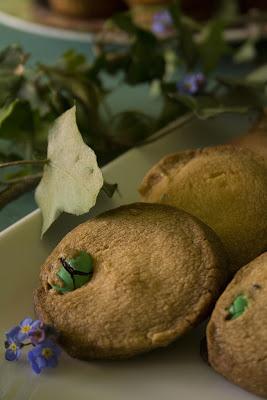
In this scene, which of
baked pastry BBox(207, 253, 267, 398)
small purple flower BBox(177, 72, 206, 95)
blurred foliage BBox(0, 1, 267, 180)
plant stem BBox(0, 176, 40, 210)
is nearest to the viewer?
baked pastry BBox(207, 253, 267, 398)

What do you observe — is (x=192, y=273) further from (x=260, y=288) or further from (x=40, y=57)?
(x=40, y=57)

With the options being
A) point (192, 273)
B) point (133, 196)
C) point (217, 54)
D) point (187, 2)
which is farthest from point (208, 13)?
point (192, 273)

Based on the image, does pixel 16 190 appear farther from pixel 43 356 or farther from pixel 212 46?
pixel 212 46

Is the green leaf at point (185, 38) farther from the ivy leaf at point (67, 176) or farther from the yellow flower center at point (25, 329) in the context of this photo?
the yellow flower center at point (25, 329)

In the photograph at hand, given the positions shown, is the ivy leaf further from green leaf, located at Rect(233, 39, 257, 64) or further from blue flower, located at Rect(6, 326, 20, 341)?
green leaf, located at Rect(233, 39, 257, 64)

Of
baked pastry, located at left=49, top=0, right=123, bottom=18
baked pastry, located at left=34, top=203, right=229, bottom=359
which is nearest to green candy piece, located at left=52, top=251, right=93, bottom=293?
baked pastry, located at left=34, top=203, right=229, bottom=359

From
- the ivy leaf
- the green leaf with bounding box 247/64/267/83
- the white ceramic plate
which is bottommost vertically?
the green leaf with bounding box 247/64/267/83
